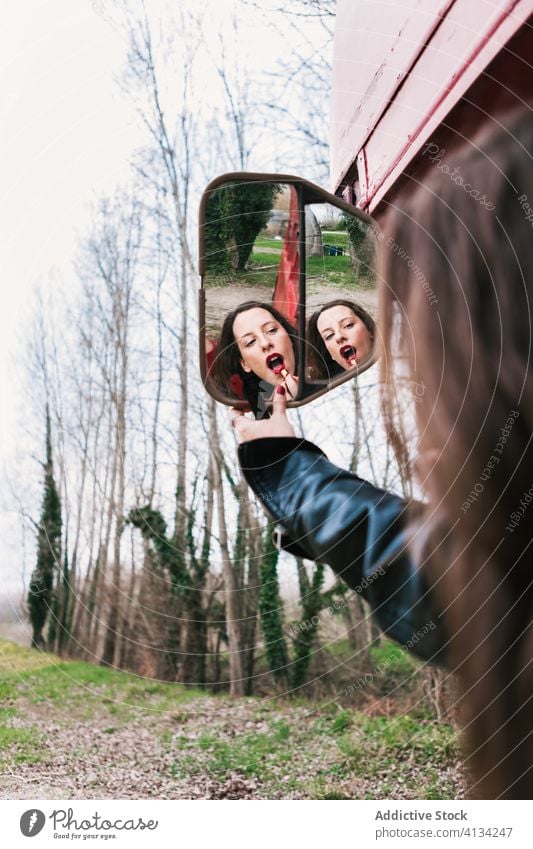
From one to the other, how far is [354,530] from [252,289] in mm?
443

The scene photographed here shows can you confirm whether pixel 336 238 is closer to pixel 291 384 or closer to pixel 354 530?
pixel 291 384

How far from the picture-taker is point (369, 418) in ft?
5.98

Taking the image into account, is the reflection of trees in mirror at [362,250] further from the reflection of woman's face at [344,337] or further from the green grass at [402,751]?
the green grass at [402,751]

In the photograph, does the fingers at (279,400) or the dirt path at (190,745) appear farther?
the dirt path at (190,745)

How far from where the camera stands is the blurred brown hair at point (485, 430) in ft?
1.71

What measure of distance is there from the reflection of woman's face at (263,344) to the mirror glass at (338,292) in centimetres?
3

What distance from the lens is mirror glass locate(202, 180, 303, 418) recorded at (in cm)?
81

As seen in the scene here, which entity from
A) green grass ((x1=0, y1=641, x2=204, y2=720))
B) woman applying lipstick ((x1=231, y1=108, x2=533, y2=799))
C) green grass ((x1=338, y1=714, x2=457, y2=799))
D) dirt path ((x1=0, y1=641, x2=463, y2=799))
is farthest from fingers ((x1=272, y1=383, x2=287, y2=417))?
green grass ((x1=0, y1=641, x2=204, y2=720))

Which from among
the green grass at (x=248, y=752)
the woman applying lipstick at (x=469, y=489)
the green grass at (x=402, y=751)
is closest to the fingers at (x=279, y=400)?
the woman applying lipstick at (x=469, y=489)

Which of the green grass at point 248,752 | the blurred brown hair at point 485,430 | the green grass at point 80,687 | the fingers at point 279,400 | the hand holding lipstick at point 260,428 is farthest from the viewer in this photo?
the green grass at point 80,687

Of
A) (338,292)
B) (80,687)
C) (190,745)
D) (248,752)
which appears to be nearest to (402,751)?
(248,752)

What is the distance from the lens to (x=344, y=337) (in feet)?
2.74

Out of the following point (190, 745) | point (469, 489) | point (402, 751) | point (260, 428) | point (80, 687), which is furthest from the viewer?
point (80, 687)

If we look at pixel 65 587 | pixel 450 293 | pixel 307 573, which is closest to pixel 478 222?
pixel 450 293
